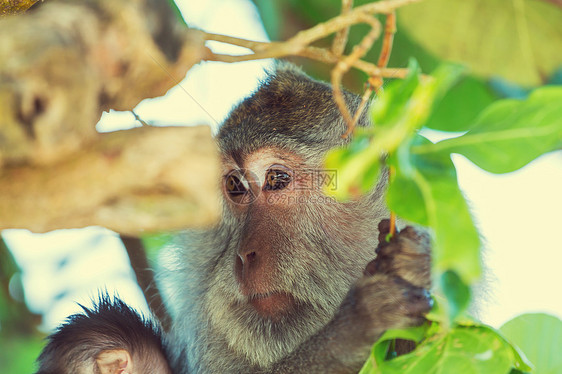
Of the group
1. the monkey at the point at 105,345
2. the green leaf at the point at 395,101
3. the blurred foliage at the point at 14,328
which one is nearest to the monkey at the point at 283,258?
the monkey at the point at 105,345

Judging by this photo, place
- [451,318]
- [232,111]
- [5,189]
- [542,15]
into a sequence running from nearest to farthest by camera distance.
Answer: [451,318]
[5,189]
[542,15]
[232,111]

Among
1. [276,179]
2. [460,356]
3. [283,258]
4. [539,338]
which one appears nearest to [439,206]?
[460,356]

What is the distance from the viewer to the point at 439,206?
85 cm

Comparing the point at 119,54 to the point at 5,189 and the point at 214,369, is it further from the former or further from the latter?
the point at 214,369

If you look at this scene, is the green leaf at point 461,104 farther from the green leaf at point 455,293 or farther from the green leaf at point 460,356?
the green leaf at point 455,293

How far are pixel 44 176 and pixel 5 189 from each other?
0.23ft

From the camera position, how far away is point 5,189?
3.16ft

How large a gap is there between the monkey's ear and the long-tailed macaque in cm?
8

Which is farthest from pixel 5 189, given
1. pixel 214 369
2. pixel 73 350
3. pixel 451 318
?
pixel 214 369

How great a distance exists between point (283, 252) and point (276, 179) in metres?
0.34

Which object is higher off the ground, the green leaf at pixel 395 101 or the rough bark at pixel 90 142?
the green leaf at pixel 395 101

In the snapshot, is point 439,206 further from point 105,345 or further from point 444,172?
point 105,345

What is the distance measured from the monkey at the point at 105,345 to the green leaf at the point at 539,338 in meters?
1.45

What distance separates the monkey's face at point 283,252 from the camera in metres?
1.98
